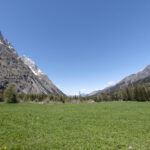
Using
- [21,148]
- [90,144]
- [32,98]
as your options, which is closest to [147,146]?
[90,144]

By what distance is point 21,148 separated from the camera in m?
6.53

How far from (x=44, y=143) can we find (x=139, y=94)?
262ft

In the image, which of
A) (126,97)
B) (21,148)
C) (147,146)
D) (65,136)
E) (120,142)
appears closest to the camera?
(21,148)

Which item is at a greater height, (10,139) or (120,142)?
(10,139)

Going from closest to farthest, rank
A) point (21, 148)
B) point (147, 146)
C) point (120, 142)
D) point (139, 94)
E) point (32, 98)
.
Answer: point (21, 148)
point (147, 146)
point (120, 142)
point (139, 94)
point (32, 98)

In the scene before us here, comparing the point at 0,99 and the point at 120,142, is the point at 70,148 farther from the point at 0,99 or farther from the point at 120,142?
the point at 0,99

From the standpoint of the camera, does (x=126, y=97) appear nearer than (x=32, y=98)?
Yes

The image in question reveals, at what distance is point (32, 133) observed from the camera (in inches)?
372

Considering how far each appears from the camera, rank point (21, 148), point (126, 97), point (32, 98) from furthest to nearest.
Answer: point (32, 98) → point (126, 97) → point (21, 148)

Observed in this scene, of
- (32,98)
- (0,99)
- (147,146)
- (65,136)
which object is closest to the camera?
(147,146)

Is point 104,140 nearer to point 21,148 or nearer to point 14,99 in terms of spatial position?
point 21,148

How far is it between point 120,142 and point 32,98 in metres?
114

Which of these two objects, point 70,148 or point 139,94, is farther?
point 139,94

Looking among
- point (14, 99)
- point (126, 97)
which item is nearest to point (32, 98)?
point (14, 99)
